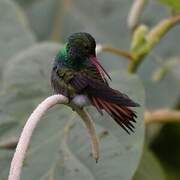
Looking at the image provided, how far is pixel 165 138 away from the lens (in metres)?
2.18

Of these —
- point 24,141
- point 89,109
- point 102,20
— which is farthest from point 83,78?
point 102,20

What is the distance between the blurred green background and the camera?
4.10 ft

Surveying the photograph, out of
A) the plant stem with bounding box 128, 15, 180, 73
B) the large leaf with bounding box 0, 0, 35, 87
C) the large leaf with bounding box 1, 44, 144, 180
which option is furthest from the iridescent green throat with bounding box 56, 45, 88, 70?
the large leaf with bounding box 0, 0, 35, 87

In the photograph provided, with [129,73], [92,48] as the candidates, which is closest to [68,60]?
[92,48]

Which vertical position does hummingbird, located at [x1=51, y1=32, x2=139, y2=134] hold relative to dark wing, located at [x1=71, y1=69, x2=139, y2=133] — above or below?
above

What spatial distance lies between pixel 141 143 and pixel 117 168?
8 cm

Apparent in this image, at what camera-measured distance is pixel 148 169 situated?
1.49 meters

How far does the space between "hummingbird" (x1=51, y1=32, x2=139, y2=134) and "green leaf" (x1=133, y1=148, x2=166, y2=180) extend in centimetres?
45

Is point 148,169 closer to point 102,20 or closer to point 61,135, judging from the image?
point 61,135

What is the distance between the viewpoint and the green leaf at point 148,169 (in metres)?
1.48

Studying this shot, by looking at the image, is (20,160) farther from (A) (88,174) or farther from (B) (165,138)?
(B) (165,138)

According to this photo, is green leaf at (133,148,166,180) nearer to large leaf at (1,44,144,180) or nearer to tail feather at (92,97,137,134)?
large leaf at (1,44,144,180)

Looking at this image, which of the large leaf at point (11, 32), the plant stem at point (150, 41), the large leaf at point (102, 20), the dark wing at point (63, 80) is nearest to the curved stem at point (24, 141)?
the dark wing at point (63, 80)

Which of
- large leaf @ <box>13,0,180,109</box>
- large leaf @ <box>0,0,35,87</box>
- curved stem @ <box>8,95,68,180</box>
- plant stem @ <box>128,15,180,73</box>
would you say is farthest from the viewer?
large leaf @ <box>13,0,180,109</box>
